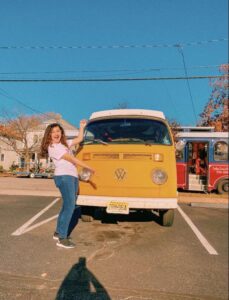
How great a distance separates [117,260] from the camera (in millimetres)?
3762

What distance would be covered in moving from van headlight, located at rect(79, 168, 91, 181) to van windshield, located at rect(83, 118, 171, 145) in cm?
54

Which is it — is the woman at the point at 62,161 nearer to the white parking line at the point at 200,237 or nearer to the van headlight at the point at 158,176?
the van headlight at the point at 158,176

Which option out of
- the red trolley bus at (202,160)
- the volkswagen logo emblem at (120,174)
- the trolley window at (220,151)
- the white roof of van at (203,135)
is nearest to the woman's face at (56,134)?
the volkswagen logo emblem at (120,174)

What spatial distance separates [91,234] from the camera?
4887 millimetres

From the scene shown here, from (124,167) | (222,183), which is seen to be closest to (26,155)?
(222,183)

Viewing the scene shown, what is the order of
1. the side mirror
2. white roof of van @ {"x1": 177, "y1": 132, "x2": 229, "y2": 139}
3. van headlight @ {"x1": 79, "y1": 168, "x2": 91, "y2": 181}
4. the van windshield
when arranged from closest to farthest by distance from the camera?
van headlight @ {"x1": 79, "y1": 168, "x2": 91, "y2": 181}, the side mirror, the van windshield, white roof of van @ {"x1": 177, "y1": 132, "x2": 229, "y2": 139}

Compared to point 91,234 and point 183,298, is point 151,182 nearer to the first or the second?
Result: point 91,234

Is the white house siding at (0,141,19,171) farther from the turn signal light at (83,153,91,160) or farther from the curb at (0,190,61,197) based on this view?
the turn signal light at (83,153,91,160)

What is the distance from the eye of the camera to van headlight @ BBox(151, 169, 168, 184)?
14.2 feet

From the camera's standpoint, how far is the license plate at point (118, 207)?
438 cm

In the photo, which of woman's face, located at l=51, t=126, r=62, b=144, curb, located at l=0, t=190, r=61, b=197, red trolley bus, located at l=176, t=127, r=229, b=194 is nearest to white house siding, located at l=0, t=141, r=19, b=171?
curb, located at l=0, t=190, r=61, b=197

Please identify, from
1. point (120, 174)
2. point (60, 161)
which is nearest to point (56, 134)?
point (60, 161)

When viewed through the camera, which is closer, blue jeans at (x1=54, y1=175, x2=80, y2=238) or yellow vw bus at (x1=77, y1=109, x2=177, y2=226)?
blue jeans at (x1=54, y1=175, x2=80, y2=238)

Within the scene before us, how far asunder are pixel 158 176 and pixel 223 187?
6.00 metres
